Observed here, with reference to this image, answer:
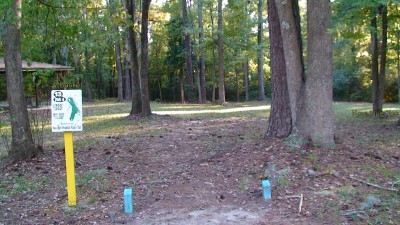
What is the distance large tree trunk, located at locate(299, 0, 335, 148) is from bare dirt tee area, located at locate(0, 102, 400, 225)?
387 mm

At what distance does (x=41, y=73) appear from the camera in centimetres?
672

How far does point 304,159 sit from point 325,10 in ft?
8.28

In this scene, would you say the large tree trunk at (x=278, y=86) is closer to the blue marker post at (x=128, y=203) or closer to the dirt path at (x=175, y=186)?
the dirt path at (x=175, y=186)

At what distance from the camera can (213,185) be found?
5.68 meters

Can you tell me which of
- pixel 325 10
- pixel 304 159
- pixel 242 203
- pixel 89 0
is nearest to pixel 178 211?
pixel 242 203

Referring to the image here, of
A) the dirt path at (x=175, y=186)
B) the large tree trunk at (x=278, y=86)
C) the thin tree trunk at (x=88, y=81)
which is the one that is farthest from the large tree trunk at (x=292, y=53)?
the thin tree trunk at (x=88, y=81)

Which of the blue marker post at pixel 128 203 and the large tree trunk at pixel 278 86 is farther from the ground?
the large tree trunk at pixel 278 86

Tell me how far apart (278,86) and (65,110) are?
4363 mm

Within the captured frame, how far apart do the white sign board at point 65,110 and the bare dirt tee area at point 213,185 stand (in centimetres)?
107

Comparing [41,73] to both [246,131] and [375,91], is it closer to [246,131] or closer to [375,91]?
[246,131]

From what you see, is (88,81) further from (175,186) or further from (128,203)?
(128,203)

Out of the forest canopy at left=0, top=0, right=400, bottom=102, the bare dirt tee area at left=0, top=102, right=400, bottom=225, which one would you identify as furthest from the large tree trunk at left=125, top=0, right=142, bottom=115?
the bare dirt tee area at left=0, top=102, right=400, bottom=225

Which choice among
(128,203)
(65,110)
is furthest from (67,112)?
(128,203)

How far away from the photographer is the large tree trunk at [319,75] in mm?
6434
